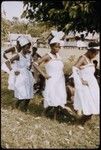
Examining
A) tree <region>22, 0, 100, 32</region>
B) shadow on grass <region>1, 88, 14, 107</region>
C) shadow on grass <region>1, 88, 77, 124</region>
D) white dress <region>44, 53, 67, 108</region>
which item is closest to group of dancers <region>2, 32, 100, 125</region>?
white dress <region>44, 53, 67, 108</region>

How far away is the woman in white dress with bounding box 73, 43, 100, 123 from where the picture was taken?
9031mm

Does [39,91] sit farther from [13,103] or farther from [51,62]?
[51,62]

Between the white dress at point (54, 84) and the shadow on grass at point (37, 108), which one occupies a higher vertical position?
the white dress at point (54, 84)

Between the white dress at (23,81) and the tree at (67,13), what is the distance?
1.95 metres

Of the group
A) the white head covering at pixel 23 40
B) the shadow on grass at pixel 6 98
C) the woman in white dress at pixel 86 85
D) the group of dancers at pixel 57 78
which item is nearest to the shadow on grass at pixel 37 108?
the shadow on grass at pixel 6 98

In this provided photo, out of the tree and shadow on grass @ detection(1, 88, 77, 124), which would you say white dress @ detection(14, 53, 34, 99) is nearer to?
shadow on grass @ detection(1, 88, 77, 124)

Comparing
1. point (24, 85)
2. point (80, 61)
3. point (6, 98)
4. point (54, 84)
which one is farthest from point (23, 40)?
point (6, 98)

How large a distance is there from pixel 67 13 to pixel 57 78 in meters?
3.98

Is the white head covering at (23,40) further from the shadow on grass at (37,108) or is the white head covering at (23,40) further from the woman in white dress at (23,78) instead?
the shadow on grass at (37,108)

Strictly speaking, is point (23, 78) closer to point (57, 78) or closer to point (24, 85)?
point (24, 85)

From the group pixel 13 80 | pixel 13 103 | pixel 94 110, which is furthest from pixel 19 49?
pixel 94 110

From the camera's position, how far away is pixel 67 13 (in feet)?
42.7

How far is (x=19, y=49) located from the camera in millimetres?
10430

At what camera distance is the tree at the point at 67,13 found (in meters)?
11.5
